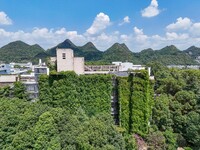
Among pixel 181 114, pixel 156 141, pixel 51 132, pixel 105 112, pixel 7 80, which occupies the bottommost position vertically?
pixel 156 141

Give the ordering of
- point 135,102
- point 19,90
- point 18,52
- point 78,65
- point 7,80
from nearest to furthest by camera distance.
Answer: point 19,90 < point 135,102 < point 78,65 < point 7,80 < point 18,52

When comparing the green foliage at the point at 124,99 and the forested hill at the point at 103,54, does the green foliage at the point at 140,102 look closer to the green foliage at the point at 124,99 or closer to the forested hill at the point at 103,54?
the green foliage at the point at 124,99

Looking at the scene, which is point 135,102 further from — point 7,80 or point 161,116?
point 7,80

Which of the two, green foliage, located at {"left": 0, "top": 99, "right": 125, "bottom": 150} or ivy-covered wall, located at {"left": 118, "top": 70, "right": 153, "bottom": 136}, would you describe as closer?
green foliage, located at {"left": 0, "top": 99, "right": 125, "bottom": 150}

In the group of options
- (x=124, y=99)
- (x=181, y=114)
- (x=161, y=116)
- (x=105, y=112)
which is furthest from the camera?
(x=181, y=114)

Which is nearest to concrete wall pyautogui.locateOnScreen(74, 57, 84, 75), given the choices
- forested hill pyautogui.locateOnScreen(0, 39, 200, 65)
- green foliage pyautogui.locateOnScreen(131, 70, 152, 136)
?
green foliage pyautogui.locateOnScreen(131, 70, 152, 136)

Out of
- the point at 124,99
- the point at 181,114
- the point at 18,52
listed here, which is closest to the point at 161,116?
the point at 181,114

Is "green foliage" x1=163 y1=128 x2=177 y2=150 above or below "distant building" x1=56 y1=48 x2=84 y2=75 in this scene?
below

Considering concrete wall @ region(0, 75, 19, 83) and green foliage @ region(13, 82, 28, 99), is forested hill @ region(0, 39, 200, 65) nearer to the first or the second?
concrete wall @ region(0, 75, 19, 83)
